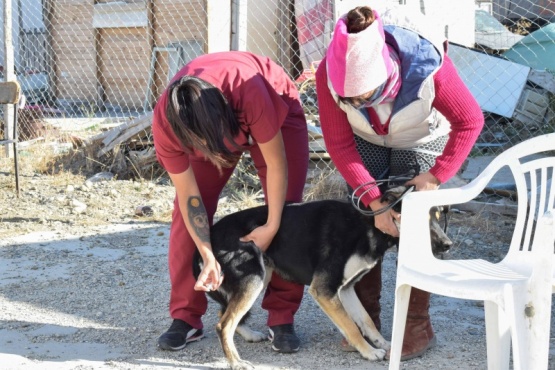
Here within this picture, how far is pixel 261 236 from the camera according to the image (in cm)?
362

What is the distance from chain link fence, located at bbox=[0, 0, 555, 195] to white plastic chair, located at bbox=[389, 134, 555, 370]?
3.15m

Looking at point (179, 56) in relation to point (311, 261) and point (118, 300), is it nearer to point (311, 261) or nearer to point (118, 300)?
point (118, 300)

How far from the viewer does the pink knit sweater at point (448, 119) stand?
3184 mm

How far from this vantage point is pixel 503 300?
2.56m

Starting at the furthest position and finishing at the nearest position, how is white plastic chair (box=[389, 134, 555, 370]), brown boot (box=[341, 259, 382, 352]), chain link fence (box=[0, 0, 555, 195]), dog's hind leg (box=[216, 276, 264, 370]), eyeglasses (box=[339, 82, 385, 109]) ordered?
chain link fence (box=[0, 0, 555, 195])
brown boot (box=[341, 259, 382, 352])
dog's hind leg (box=[216, 276, 264, 370])
eyeglasses (box=[339, 82, 385, 109])
white plastic chair (box=[389, 134, 555, 370])

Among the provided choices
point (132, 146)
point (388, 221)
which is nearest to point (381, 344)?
point (388, 221)

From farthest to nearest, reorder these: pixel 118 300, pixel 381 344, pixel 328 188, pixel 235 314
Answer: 1. pixel 328 188
2. pixel 118 300
3. pixel 381 344
4. pixel 235 314

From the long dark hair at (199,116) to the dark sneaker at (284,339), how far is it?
3.55ft

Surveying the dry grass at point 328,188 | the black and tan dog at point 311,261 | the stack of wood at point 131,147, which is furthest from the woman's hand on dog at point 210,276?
the stack of wood at point 131,147

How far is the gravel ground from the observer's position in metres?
3.69

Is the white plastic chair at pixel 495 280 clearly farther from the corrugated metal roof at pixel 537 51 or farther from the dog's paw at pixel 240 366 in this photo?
the corrugated metal roof at pixel 537 51

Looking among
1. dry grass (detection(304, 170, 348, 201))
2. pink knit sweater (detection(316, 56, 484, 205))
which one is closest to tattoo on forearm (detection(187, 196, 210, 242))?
pink knit sweater (detection(316, 56, 484, 205))

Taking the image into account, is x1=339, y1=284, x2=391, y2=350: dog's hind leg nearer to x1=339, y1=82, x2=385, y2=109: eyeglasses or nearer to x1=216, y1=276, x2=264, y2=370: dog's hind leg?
x1=216, y1=276, x2=264, y2=370: dog's hind leg

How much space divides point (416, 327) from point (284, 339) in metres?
0.66
